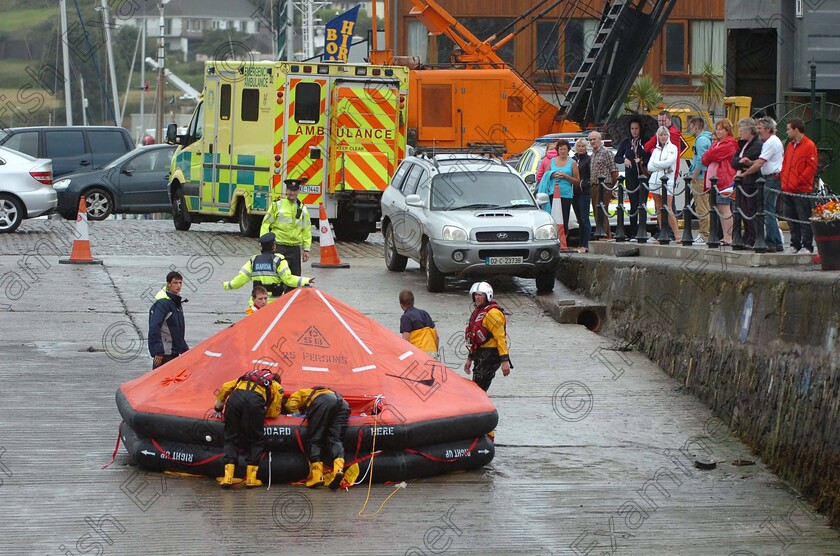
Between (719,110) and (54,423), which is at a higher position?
(719,110)

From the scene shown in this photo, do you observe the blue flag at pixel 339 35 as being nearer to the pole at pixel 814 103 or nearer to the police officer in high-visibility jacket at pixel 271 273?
the pole at pixel 814 103

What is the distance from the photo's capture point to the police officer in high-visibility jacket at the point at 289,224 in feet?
55.7

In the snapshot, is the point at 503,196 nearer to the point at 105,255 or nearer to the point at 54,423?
the point at 105,255

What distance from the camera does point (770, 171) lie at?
15.6m

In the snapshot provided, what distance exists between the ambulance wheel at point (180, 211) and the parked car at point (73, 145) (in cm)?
389

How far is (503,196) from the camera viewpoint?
809 inches

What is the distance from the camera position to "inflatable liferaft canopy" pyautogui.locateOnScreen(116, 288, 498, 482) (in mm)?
11117

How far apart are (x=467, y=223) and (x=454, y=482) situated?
8.36 m

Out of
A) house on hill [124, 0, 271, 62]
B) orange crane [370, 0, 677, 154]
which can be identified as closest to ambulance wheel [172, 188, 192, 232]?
orange crane [370, 0, 677, 154]

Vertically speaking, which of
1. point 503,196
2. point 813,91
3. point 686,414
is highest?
point 813,91

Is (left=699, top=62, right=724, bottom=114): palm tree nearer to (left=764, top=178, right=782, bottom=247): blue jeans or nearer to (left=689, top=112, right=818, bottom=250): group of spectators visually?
(left=689, top=112, right=818, bottom=250): group of spectators

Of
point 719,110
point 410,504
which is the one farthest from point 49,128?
point 719,110

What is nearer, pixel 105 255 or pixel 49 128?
pixel 105 255

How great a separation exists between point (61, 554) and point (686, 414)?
7.32 meters
